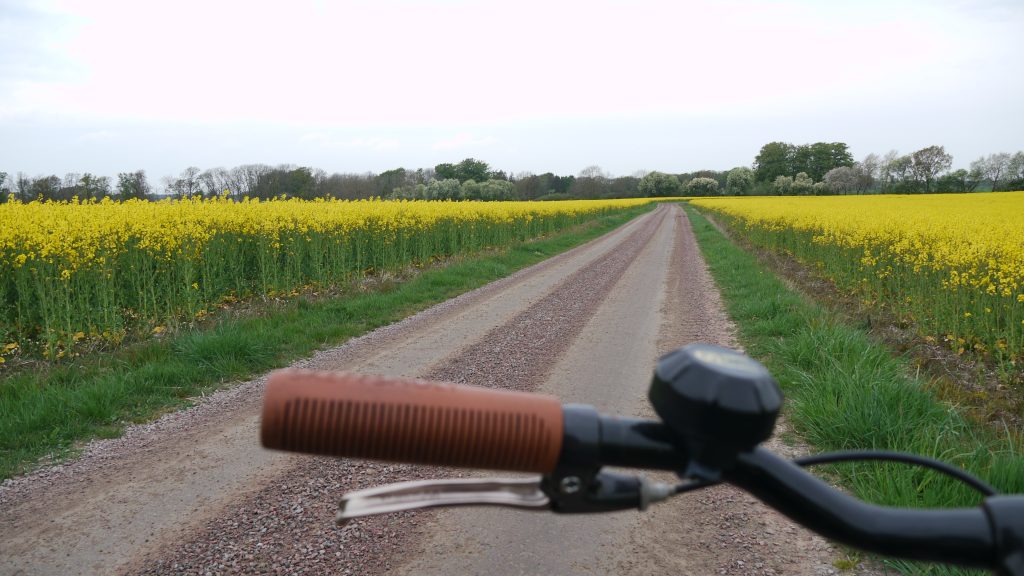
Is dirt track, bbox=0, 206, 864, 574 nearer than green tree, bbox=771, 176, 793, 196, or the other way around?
dirt track, bbox=0, 206, 864, 574

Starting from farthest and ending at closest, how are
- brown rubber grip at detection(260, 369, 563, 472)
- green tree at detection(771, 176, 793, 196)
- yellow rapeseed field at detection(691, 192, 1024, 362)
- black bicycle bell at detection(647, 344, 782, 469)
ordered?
green tree at detection(771, 176, 793, 196)
yellow rapeseed field at detection(691, 192, 1024, 362)
black bicycle bell at detection(647, 344, 782, 469)
brown rubber grip at detection(260, 369, 563, 472)

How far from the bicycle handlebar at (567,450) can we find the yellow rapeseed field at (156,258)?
8.53 metres

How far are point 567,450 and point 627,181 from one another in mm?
128968

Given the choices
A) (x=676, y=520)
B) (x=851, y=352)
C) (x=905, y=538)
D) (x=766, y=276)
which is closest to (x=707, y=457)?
(x=905, y=538)

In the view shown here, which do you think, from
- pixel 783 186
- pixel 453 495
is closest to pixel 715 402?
pixel 453 495

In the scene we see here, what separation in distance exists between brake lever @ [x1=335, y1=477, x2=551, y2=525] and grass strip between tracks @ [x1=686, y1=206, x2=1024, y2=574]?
3338 mm

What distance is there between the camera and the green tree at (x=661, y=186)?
116 m

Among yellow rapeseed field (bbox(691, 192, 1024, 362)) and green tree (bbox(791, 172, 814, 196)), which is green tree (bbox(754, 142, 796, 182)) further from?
yellow rapeseed field (bbox(691, 192, 1024, 362))

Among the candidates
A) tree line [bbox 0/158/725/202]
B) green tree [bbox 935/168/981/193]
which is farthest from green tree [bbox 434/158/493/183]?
green tree [bbox 935/168/981/193]

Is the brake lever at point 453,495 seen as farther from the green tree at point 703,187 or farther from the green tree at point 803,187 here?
the green tree at point 703,187

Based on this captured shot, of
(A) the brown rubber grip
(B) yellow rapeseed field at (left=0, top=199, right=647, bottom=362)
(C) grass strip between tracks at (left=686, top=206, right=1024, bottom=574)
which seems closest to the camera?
(A) the brown rubber grip

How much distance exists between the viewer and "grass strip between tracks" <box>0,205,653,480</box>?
17.5ft

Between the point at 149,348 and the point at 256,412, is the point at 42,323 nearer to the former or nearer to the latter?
the point at 149,348

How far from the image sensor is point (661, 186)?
381 feet
